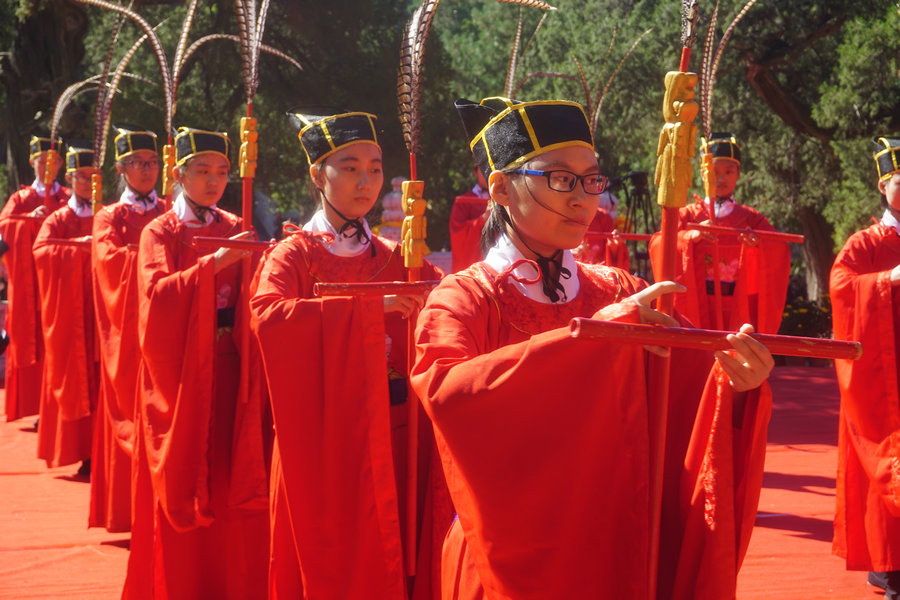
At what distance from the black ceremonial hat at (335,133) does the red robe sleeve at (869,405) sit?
2145mm

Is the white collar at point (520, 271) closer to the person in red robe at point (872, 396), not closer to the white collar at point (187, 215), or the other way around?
the person in red robe at point (872, 396)

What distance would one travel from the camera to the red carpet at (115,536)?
14.6ft

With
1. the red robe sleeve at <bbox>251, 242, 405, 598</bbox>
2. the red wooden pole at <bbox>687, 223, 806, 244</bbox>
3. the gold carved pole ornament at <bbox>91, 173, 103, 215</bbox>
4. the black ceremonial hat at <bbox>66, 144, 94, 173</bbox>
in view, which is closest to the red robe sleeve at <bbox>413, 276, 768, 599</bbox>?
the red robe sleeve at <bbox>251, 242, 405, 598</bbox>

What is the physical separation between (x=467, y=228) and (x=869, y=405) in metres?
3.12

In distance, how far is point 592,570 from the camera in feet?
6.33

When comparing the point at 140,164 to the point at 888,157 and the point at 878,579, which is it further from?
the point at 878,579

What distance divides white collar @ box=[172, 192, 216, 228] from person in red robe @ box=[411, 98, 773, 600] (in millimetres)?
2622

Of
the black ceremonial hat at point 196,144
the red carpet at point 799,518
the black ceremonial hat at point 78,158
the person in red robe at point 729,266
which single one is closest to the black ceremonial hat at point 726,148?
the person in red robe at point 729,266

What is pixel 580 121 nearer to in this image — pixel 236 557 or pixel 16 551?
pixel 236 557

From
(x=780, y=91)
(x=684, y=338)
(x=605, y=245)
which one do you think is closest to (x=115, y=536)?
(x=605, y=245)

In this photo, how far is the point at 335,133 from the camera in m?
3.57

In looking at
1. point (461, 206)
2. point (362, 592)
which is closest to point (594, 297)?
point (362, 592)

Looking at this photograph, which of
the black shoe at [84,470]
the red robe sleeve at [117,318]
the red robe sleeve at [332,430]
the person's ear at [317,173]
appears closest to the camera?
the red robe sleeve at [332,430]

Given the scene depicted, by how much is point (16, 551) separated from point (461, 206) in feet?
11.2
